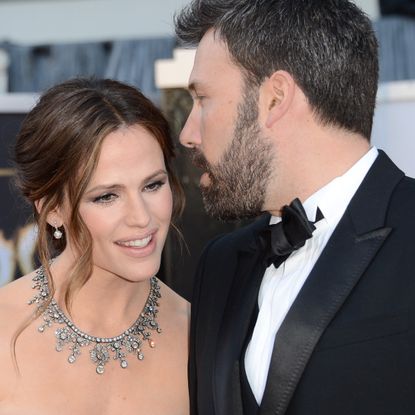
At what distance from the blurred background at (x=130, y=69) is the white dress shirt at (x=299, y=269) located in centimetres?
78

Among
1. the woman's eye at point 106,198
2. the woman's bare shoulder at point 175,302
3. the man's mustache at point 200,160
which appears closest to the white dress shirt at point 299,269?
the man's mustache at point 200,160

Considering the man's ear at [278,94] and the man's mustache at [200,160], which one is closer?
the man's ear at [278,94]

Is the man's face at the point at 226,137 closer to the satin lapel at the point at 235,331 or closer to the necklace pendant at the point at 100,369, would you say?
the satin lapel at the point at 235,331

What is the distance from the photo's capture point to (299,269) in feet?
7.63

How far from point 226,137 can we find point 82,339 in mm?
877

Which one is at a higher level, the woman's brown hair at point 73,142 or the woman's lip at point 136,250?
the woman's brown hair at point 73,142

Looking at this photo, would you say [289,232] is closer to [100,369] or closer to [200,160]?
[200,160]

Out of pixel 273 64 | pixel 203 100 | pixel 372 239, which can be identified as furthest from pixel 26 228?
pixel 372 239

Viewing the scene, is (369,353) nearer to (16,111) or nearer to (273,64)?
(273,64)

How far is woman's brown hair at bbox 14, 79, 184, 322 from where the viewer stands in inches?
105

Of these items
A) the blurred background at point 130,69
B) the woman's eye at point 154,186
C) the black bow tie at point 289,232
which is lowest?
the blurred background at point 130,69

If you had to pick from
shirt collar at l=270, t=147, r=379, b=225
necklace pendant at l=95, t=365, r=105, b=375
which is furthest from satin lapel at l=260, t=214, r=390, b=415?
necklace pendant at l=95, t=365, r=105, b=375

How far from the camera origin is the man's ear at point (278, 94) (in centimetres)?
238

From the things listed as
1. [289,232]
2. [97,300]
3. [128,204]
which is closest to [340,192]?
[289,232]
